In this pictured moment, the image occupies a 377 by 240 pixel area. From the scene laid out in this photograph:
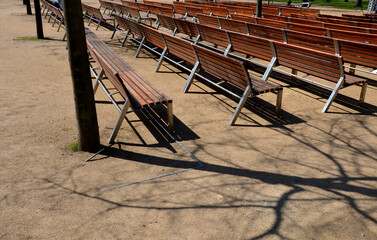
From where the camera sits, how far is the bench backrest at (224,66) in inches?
195

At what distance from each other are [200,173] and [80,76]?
66.4 inches

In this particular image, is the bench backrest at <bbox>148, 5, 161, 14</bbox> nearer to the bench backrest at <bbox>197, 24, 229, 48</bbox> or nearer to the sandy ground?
the bench backrest at <bbox>197, 24, 229, 48</bbox>

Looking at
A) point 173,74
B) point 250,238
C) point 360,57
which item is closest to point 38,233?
point 250,238

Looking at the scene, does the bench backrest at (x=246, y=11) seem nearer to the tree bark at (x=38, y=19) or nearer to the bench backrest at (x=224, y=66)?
the tree bark at (x=38, y=19)

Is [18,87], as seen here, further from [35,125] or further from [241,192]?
[241,192]

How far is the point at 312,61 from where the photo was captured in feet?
18.7

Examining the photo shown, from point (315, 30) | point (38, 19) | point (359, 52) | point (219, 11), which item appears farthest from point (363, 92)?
point (38, 19)

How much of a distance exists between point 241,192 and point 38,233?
5.95 ft

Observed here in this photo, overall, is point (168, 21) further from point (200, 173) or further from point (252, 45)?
point (200, 173)

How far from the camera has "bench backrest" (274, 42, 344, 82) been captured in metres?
5.43

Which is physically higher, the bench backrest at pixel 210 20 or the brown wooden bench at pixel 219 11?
the brown wooden bench at pixel 219 11

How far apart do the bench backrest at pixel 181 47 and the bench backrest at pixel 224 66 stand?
1.00 ft

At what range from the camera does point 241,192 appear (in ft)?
11.2

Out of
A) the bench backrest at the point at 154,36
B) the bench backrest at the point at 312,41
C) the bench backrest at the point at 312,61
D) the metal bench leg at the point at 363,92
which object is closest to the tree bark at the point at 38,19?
the bench backrest at the point at 154,36
